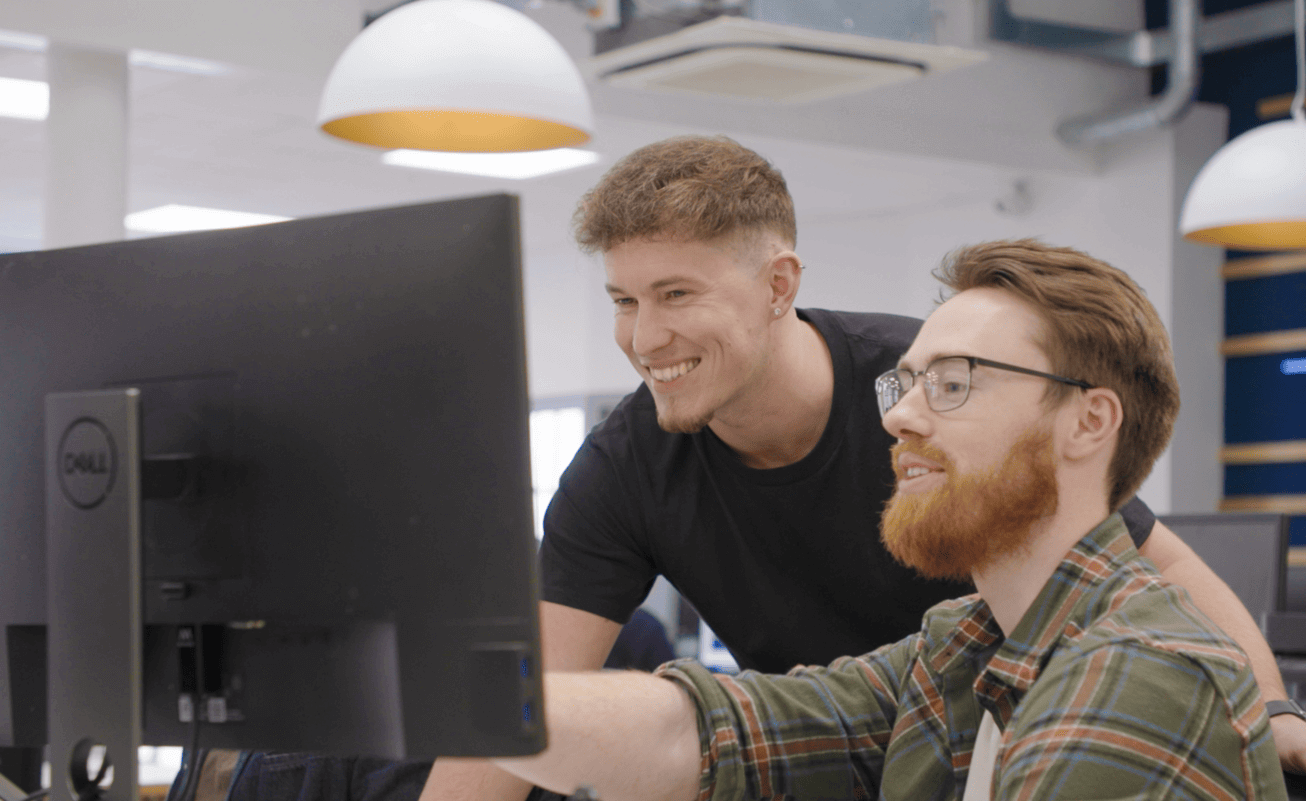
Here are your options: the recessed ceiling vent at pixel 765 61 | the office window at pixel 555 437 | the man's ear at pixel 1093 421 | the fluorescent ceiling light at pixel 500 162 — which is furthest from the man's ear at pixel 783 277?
the office window at pixel 555 437

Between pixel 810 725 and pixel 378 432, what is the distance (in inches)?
23.5

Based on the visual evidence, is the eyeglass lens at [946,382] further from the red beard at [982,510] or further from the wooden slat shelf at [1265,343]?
the wooden slat shelf at [1265,343]

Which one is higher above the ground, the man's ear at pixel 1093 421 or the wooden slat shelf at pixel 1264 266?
the wooden slat shelf at pixel 1264 266

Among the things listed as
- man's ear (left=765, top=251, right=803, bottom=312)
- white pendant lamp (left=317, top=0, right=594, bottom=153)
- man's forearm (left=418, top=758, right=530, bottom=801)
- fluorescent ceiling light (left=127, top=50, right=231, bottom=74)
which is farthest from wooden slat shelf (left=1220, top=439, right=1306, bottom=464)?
man's forearm (left=418, top=758, right=530, bottom=801)

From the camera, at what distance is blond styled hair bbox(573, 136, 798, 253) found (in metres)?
1.56

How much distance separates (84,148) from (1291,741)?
4.08m

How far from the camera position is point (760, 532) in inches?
67.6

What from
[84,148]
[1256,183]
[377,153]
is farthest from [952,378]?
[377,153]

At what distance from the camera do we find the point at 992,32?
5.59m

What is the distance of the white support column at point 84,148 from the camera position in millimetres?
4367

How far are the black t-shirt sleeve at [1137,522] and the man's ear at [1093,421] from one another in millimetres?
325

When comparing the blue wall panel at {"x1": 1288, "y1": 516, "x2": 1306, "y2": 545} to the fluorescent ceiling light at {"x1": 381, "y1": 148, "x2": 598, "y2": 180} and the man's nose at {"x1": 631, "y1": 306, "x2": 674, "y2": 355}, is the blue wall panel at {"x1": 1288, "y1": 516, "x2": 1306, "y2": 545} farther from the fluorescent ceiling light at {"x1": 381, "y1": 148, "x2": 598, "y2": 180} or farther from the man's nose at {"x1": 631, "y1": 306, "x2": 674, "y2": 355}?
the man's nose at {"x1": 631, "y1": 306, "x2": 674, "y2": 355}

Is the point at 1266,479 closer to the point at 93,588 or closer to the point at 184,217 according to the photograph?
the point at 184,217

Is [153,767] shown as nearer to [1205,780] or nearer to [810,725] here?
[810,725]
